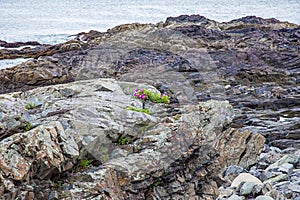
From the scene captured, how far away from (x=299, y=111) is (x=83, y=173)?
41.3 feet

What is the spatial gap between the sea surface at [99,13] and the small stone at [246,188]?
29.6 meters

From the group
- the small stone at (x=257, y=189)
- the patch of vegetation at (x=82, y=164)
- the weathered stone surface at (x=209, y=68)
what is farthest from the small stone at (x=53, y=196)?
the weathered stone surface at (x=209, y=68)

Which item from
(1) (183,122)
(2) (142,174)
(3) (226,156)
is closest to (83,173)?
(2) (142,174)

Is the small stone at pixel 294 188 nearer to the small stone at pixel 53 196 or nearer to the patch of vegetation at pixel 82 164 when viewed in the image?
the patch of vegetation at pixel 82 164

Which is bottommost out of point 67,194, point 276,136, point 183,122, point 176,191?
point 276,136

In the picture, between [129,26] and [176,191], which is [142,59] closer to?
[129,26]

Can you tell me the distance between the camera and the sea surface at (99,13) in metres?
44.5

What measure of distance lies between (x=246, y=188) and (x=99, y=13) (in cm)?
5619

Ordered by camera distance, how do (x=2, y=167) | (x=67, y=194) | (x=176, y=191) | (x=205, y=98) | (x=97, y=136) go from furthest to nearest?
(x=205, y=98) → (x=176, y=191) → (x=97, y=136) → (x=67, y=194) → (x=2, y=167)

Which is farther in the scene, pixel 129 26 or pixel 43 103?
pixel 129 26

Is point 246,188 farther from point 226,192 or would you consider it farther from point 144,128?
point 144,128

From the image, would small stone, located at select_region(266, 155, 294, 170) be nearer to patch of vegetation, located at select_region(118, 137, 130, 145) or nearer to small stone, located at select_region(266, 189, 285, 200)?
small stone, located at select_region(266, 189, 285, 200)

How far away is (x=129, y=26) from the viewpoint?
3572 centimetres

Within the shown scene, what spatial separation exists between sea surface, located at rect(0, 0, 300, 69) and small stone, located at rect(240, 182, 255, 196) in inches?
1165
